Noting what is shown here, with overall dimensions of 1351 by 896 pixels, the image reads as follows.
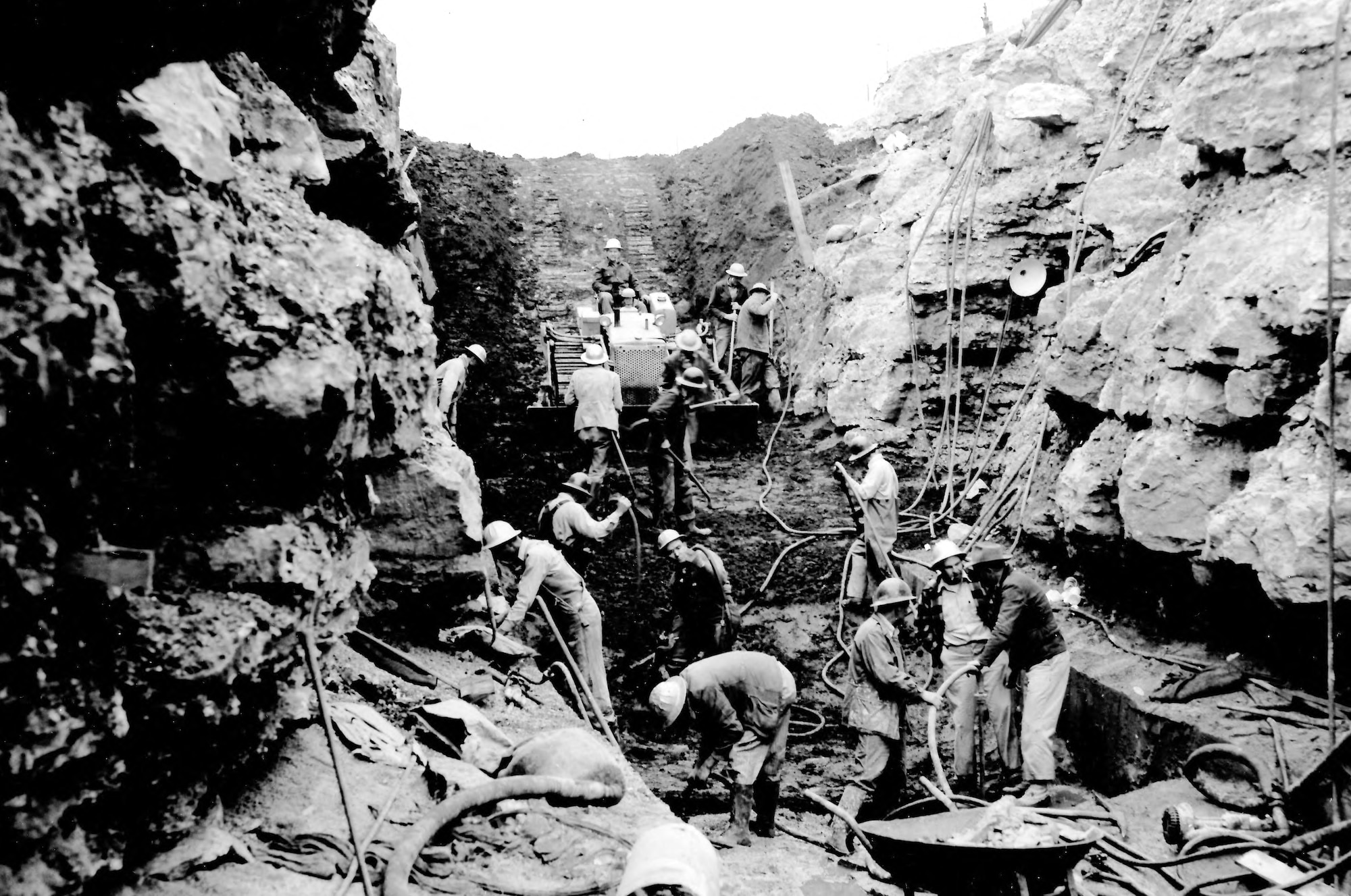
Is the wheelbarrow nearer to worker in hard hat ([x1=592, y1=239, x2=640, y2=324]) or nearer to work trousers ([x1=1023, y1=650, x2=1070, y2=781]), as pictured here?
work trousers ([x1=1023, y1=650, x2=1070, y2=781])

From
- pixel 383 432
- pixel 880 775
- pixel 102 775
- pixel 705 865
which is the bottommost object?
pixel 880 775

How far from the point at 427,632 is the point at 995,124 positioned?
410 inches

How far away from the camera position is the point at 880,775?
6801 mm

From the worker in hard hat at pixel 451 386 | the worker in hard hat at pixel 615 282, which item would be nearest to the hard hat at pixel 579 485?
the worker in hard hat at pixel 451 386

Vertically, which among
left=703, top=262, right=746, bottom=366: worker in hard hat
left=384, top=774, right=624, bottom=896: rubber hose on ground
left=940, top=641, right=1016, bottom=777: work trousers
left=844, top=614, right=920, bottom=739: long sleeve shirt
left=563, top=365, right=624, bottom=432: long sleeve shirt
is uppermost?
left=703, top=262, right=746, bottom=366: worker in hard hat

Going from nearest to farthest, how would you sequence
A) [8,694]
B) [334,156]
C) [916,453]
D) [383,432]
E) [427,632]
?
[8,694] → [383,432] → [334,156] → [427,632] → [916,453]

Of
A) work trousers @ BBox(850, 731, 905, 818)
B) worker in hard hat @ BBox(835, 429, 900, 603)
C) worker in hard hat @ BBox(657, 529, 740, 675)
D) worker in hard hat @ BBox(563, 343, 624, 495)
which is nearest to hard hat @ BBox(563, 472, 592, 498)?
worker in hard hat @ BBox(563, 343, 624, 495)

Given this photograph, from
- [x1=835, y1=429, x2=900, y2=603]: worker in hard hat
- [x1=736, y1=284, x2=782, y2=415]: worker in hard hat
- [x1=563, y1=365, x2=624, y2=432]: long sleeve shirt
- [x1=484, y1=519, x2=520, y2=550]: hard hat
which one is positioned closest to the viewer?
[x1=484, y1=519, x2=520, y2=550]: hard hat

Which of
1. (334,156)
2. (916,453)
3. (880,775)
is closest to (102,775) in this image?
(334,156)

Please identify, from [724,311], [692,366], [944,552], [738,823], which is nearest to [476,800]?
[738,823]

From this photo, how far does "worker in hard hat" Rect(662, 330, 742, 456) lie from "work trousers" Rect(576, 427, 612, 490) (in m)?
1.18

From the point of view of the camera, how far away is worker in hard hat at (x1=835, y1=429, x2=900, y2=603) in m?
9.17

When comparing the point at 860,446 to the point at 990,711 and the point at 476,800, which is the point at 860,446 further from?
the point at 476,800

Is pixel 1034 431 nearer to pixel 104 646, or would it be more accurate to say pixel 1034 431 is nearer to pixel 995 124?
pixel 995 124
